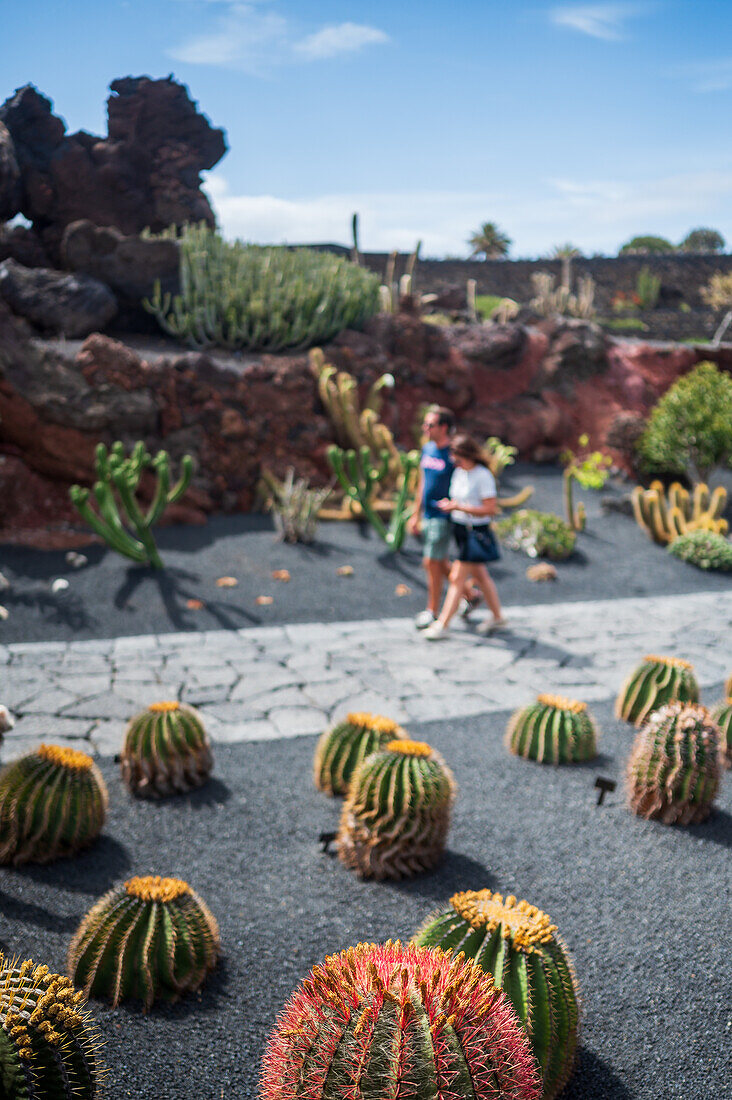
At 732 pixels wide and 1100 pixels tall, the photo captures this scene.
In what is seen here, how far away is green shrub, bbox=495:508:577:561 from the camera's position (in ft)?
30.1

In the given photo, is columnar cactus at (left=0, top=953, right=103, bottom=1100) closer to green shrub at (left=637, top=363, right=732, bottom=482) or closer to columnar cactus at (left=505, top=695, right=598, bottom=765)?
columnar cactus at (left=505, top=695, right=598, bottom=765)

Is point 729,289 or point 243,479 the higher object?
point 729,289

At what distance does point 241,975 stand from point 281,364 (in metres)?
8.86

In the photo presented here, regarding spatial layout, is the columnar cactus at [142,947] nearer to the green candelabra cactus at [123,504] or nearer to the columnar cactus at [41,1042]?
the columnar cactus at [41,1042]

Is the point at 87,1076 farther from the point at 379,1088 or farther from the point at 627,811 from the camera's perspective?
the point at 627,811

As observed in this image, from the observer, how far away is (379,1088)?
1.38 metres

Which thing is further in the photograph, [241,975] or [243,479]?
[243,479]

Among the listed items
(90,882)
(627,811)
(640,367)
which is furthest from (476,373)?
(90,882)

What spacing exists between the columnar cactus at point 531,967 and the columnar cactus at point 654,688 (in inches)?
102

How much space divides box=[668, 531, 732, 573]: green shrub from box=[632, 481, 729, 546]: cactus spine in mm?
207

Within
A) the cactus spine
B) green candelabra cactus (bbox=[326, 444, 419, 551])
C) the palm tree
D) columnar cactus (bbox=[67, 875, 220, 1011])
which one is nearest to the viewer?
columnar cactus (bbox=[67, 875, 220, 1011])

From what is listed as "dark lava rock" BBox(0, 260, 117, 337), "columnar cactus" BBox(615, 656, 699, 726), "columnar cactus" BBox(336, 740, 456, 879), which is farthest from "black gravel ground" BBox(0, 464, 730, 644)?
"columnar cactus" BBox(336, 740, 456, 879)

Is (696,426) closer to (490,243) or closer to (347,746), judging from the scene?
(347,746)

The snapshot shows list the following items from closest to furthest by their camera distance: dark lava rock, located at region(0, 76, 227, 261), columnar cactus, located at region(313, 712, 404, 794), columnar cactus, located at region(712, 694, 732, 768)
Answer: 1. columnar cactus, located at region(313, 712, 404, 794)
2. columnar cactus, located at region(712, 694, 732, 768)
3. dark lava rock, located at region(0, 76, 227, 261)
